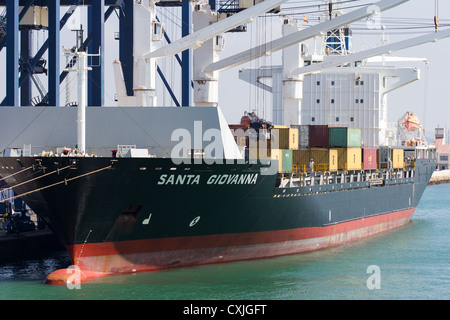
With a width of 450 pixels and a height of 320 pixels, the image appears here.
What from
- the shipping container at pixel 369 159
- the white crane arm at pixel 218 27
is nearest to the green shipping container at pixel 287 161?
the white crane arm at pixel 218 27

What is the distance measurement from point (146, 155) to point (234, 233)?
4302mm

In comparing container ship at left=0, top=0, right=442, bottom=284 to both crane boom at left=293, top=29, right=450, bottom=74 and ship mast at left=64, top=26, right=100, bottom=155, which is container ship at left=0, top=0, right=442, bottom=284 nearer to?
ship mast at left=64, top=26, right=100, bottom=155

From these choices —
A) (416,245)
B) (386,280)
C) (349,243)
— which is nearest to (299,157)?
(349,243)

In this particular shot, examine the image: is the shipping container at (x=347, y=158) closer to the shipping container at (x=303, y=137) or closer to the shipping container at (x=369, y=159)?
the shipping container at (x=303, y=137)

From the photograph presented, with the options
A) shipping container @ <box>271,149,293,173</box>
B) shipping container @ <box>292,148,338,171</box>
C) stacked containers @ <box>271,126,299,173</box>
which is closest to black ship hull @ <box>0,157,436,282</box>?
shipping container @ <box>271,149,293,173</box>

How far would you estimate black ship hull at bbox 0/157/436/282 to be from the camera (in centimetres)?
2177

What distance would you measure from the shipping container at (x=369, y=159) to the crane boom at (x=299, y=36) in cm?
616

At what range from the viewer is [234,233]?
24.8 m

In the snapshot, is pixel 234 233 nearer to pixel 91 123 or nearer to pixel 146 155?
pixel 146 155

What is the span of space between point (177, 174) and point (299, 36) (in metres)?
10.8

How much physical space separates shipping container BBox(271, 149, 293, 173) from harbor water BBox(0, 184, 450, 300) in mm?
3186

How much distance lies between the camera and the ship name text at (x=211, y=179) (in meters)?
22.5
